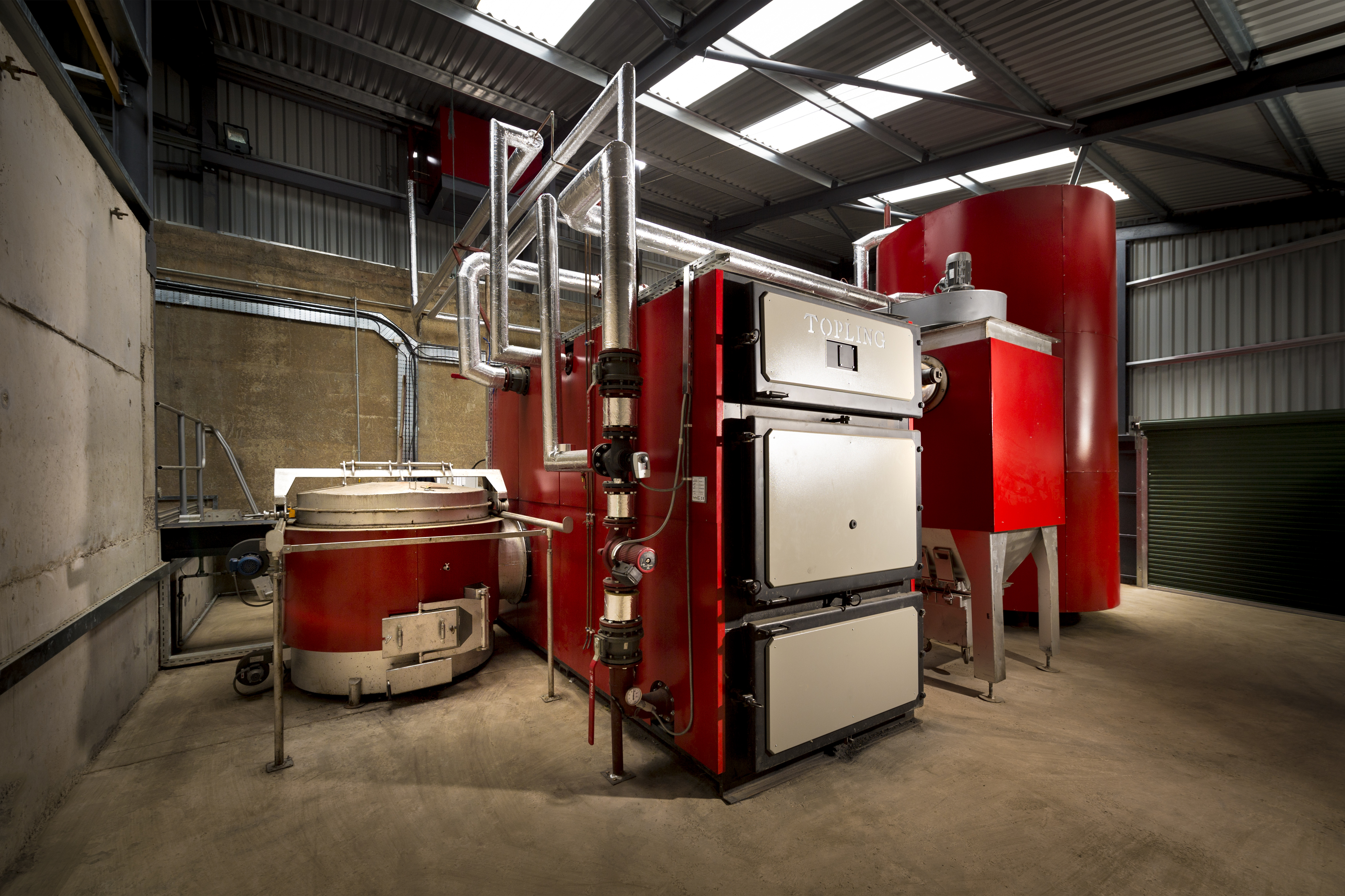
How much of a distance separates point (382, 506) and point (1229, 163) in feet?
29.3

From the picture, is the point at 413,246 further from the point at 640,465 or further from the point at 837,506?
the point at 837,506

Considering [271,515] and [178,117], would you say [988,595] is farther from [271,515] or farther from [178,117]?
[178,117]

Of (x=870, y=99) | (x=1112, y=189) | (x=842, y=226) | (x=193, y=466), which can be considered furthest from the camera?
(x=842, y=226)

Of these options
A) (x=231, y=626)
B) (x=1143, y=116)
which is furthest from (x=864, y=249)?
A: (x=231, y=626)

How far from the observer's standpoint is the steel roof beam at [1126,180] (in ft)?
21.9

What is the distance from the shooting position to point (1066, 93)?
5727mm

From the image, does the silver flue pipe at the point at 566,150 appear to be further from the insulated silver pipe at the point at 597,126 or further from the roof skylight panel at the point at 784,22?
the roof skylight panel at the point at 784,22

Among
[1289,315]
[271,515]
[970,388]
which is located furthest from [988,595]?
[1289,315]

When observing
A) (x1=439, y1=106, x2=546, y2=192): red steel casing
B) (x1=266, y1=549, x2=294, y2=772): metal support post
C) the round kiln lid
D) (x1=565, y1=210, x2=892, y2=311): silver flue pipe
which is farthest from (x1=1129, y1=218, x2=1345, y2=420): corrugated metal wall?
(x1=266, y1=549, x2=294, y2=772): metal support post

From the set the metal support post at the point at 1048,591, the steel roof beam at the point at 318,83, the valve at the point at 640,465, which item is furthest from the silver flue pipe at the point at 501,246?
the steel roof beam at the point at 318,83

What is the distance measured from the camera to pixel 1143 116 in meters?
5.54

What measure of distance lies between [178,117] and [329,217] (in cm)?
175

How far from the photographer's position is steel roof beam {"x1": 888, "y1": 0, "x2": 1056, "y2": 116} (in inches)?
188

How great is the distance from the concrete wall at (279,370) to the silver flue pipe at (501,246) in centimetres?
301
